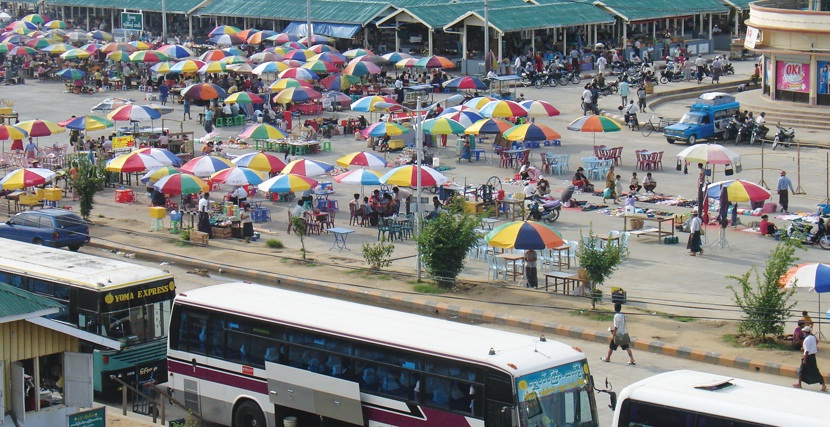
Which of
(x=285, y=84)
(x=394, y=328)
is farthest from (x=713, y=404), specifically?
(x=285, y=84)

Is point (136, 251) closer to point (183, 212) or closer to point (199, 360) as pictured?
point (183, 212)

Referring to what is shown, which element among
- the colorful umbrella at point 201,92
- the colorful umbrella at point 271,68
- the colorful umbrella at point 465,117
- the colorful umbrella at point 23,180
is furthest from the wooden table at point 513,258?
the colorful umbrella at point 271,68

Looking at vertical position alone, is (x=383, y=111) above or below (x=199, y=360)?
above

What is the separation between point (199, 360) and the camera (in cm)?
1855

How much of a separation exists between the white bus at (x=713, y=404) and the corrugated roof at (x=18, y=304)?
6909mm

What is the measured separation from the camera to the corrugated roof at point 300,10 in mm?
69875

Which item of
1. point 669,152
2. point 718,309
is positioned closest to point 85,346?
point 718,309

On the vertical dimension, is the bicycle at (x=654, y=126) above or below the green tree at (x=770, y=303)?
above

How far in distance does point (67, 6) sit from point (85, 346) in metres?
82.2

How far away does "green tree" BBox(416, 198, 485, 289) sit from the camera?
2589 cm

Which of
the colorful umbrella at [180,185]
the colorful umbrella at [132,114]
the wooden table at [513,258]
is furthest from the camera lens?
the colorful umbrella at [132,114]

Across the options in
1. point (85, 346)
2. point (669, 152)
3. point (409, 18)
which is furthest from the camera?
point (409, 18)

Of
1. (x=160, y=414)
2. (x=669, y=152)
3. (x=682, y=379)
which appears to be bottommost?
(x=160, y=414)

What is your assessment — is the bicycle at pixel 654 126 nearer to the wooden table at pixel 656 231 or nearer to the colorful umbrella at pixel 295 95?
the colorful umbrella at pixel 295 95
